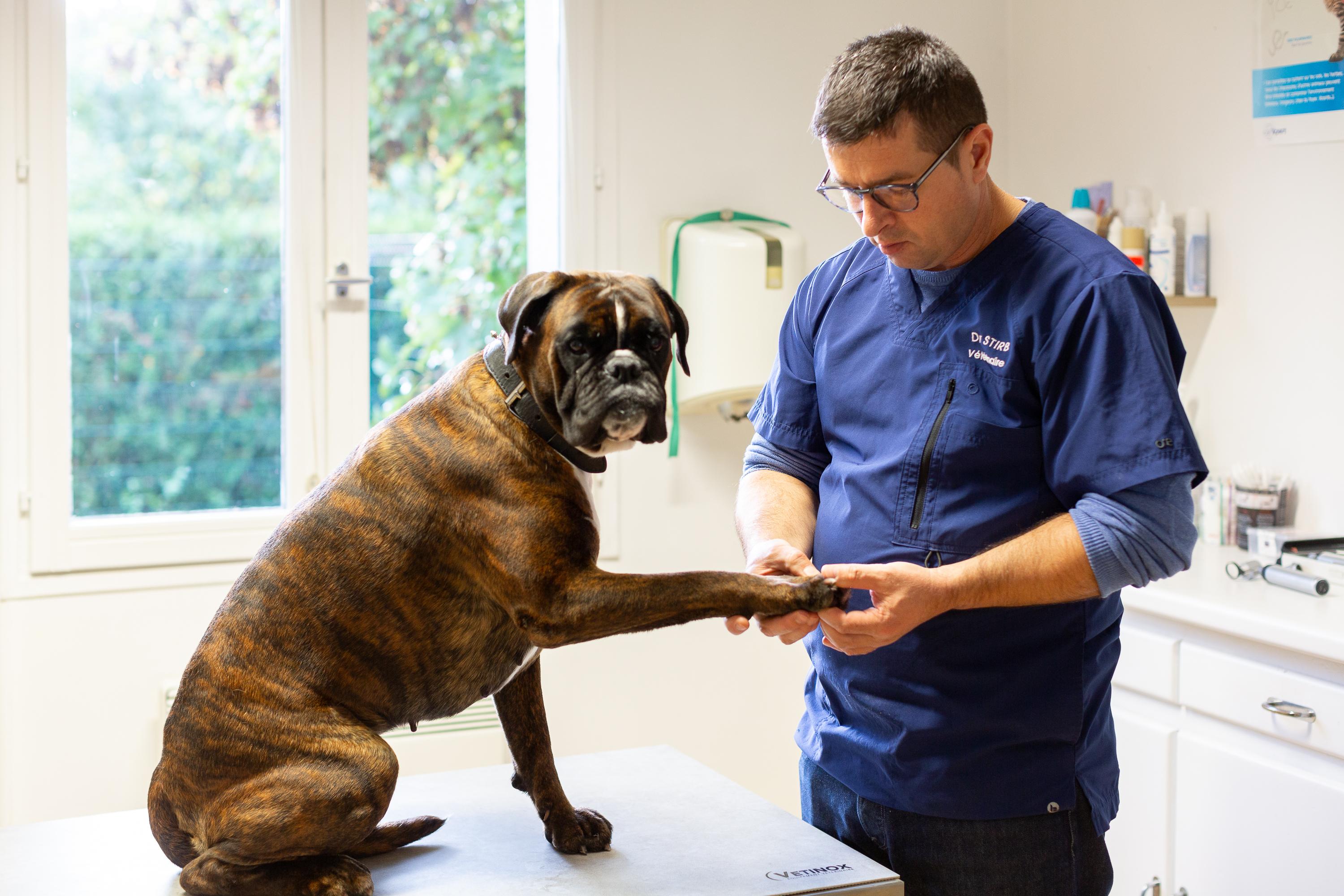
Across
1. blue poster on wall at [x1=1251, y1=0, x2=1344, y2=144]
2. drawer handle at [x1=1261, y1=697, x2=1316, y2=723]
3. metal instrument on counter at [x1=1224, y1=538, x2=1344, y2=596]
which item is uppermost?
blue poster on wall at [x1=1251, y1=0, x2=1344, y2=144]

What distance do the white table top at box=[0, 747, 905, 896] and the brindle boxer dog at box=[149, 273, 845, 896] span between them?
0.10 metres

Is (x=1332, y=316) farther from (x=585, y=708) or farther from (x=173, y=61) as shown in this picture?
(x=173, y=61)

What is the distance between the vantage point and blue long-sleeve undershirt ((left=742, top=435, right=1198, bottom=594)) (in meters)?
1.38

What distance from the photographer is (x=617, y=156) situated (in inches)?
129

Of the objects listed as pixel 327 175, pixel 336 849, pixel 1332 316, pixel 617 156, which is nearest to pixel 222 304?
pixel 327 175

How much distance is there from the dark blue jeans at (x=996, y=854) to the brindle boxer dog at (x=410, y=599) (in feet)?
1.25

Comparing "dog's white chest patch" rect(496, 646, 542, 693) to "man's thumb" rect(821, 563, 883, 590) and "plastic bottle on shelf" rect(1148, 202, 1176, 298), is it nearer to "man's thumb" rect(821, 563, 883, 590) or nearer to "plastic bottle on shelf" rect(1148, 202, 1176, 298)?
"man's thumb" rect(821, 563, 883, 590)

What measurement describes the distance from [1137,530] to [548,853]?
2.66ft

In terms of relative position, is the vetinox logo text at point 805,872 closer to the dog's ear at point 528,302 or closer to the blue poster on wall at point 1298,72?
the dog's ear at point 528,302

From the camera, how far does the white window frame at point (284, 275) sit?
2.76 metres

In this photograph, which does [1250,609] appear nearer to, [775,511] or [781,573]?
[775,511]

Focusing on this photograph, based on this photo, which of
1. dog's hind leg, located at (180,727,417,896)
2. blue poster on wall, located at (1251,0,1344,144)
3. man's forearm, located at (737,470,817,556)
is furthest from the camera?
blue poster on wall, located at (1251,0,1344,144)

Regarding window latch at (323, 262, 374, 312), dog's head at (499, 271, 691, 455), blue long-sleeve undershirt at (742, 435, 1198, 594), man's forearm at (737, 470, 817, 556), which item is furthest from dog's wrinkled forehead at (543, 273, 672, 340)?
window latch at (323, 262, 374, 312)

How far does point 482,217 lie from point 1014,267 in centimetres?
213
